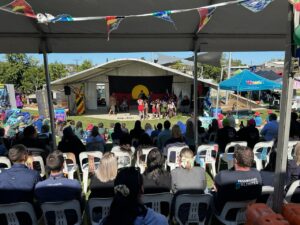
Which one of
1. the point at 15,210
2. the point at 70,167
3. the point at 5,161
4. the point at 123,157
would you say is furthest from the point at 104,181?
the point at 5,161

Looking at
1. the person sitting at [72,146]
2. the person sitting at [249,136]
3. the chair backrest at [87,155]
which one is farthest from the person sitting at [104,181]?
the person sitting at [249,136]

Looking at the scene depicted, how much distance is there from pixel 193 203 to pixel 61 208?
1.26 metres

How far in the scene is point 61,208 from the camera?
2828mm

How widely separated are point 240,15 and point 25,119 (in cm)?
1213

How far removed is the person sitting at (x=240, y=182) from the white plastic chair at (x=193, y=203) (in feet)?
0.53

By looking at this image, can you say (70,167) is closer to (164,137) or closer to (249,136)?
(164,137)

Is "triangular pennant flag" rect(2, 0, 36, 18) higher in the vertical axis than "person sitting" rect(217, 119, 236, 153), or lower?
higher

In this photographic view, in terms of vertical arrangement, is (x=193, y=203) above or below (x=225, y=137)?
below

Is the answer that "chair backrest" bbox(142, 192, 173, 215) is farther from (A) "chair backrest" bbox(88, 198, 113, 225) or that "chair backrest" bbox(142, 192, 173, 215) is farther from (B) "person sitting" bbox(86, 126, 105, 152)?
(B) "person sitting" bbox(86, 126, 105, 152)

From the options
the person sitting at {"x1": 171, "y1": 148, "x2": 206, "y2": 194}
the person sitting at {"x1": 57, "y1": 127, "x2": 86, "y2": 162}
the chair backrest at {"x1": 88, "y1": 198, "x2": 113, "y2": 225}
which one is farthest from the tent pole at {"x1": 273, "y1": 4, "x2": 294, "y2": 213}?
the person sitting at {"x1": 57, "y1": 127, "x2": 86, "y2": 162}

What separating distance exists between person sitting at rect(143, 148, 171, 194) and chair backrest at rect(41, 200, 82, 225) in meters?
0.69

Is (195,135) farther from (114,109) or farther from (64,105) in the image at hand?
(64,105)

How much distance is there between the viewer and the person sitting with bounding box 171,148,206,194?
10.2ft

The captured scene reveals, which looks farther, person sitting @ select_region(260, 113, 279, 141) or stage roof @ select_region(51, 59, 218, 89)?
stage roof @ select_region(51, 59, 218, 89)
